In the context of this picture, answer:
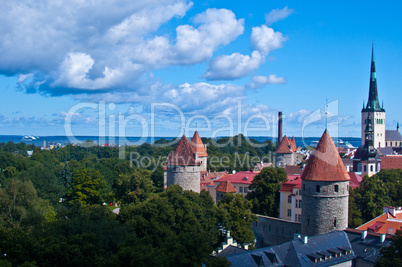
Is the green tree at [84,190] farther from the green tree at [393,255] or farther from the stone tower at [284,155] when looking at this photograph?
the green tree at [393,255]

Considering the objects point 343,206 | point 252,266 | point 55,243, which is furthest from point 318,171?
point 55,243

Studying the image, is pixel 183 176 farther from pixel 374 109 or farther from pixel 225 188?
pixel 374 109

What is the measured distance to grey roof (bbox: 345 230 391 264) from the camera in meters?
24.8

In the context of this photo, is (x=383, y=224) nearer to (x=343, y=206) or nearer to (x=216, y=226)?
(x=343, y=206)

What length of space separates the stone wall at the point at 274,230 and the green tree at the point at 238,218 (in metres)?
3.69

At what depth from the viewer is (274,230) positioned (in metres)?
34.3

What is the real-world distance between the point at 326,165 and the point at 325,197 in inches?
89.4

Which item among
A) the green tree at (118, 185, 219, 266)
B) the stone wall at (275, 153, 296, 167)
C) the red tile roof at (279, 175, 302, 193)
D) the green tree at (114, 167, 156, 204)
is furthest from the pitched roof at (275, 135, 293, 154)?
the green tree at (118, 185, 219, 266)

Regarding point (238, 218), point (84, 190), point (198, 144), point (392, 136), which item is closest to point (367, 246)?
point (238, 218)

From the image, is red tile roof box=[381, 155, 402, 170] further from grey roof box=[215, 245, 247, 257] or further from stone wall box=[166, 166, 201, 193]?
grey roof box=[215, 245, 247, 257]

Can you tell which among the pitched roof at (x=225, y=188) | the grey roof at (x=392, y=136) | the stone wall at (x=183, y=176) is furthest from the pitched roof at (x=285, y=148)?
the grey roof at (x=392, y=136)

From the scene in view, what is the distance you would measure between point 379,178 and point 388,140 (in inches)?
2477

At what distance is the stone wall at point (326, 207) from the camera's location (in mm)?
28516

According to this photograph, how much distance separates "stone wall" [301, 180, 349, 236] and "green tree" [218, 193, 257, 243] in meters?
4.17
